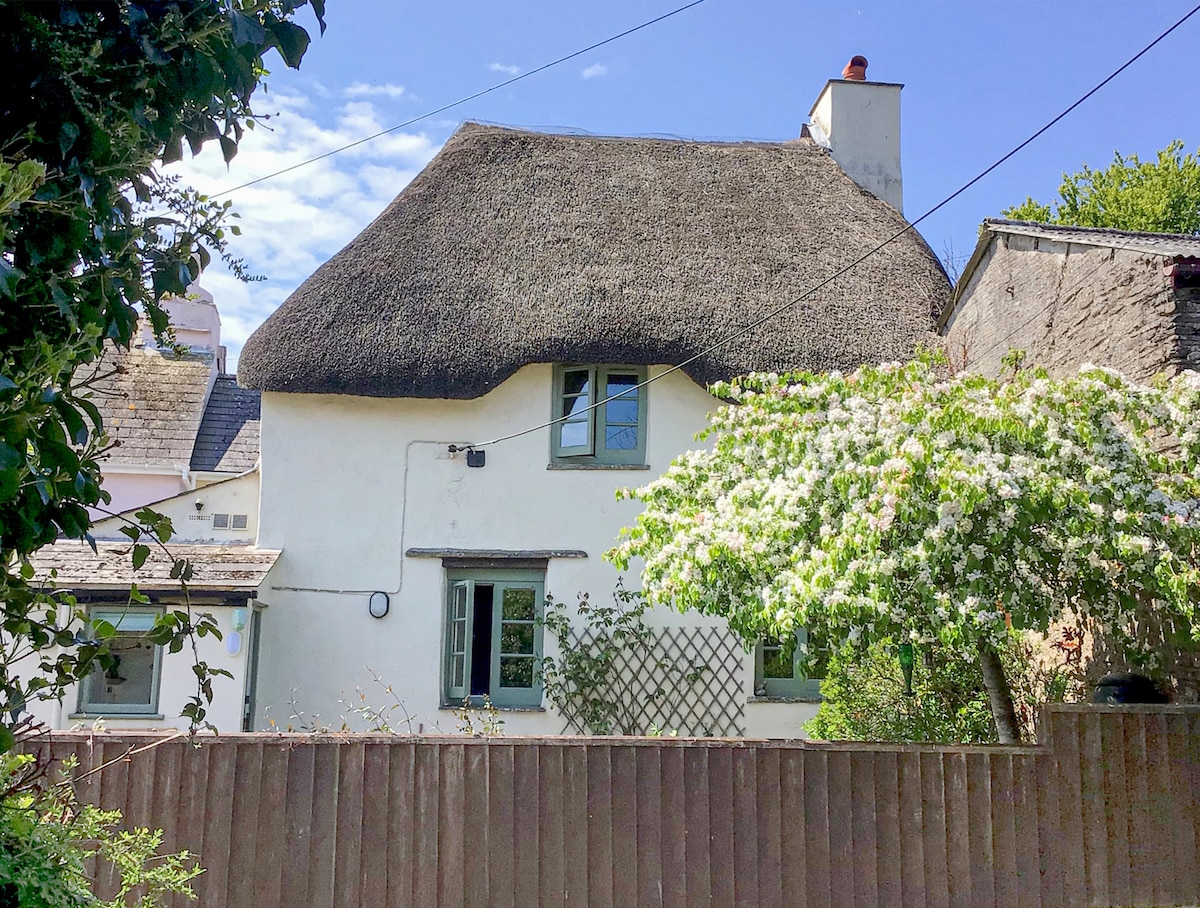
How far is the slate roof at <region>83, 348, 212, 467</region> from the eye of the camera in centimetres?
1493

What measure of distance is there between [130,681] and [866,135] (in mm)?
11536

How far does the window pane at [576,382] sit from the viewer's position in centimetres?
1129

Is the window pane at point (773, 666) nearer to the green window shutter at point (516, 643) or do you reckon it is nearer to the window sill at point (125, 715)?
the green window shutter at point (516, 643)

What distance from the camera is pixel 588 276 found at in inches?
448

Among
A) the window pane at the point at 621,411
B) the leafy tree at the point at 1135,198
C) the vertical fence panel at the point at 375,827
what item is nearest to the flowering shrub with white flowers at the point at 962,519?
the vertical fence panel at the point at 375,827

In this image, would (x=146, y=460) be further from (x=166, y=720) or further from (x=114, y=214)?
(x=114, y=214)

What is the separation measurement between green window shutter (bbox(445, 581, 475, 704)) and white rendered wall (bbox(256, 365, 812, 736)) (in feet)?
0.43

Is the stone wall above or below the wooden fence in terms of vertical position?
above

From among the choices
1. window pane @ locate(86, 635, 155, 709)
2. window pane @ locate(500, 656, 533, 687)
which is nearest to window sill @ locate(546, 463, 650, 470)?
window pane @ locate(500, 656, 533, 687)

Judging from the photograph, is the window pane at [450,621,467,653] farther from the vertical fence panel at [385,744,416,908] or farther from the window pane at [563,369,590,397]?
the vertical fence panel at [385,744,416,908]

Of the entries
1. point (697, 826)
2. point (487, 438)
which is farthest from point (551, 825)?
point (487, 438)

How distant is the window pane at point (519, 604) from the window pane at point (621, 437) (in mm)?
1800

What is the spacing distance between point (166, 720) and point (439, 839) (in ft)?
16.0

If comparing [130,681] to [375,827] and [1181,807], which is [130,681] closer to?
[375,827]
